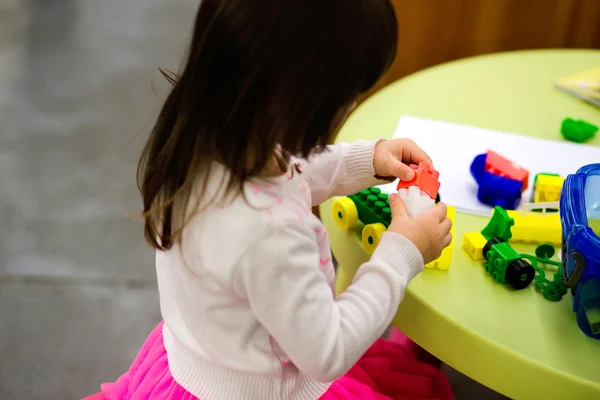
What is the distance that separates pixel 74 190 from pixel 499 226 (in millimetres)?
1234

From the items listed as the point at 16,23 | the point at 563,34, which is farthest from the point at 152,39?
the point at 563,34

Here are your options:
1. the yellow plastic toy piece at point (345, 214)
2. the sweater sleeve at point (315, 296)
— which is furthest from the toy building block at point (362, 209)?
the sweater sleeve at point (315, 296)

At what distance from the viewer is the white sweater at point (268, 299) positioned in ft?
1.74

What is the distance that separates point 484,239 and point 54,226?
1.14m

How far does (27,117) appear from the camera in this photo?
1937mm

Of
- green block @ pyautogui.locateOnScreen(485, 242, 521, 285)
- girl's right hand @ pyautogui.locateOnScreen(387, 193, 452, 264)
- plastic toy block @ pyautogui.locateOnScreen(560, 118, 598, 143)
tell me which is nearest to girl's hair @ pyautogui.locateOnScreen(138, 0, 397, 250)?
girl's right hand @ pyautogui.locateOnScreen(387, 193, 452, 264)

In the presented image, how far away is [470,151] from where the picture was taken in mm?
851

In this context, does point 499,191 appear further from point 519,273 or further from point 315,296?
point 315,296

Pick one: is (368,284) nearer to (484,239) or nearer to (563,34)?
(484,239)

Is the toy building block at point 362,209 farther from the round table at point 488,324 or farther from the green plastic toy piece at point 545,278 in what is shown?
the green plastic toy piece at point 545,278

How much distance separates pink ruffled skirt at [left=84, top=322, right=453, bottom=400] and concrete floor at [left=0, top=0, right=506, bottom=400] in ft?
0.87

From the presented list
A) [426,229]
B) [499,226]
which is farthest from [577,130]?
[426,229]

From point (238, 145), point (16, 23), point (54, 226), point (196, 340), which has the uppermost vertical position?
point (238, 145)

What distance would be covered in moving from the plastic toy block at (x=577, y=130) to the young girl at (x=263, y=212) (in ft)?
1.05
